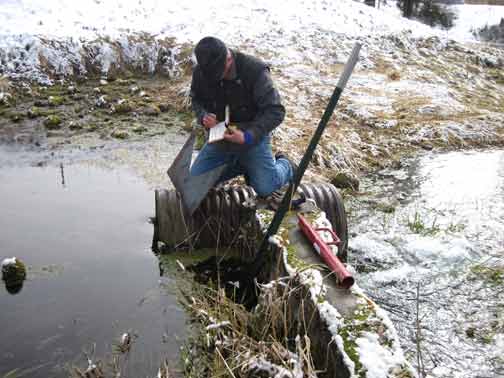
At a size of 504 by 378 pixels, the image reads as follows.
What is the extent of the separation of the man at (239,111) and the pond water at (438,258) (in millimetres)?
1223

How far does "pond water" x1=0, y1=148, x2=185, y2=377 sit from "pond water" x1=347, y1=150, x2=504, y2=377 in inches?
67.9

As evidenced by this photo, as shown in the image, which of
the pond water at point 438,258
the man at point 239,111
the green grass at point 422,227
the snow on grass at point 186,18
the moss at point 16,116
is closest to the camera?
the pond water at point 438,258

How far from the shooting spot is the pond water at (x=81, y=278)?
3.12 meters

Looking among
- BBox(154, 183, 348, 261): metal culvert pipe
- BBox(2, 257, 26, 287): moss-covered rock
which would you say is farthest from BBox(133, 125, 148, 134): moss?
BBox(2, 257, 26, 287): moss-covered rock

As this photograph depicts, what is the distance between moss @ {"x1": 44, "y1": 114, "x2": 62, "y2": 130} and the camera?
7848 millimetres

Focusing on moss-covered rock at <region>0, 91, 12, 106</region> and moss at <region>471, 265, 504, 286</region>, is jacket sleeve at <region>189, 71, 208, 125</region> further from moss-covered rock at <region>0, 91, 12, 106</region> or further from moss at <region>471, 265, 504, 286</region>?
moss-covered rock at <region>0, 91, 12, 106</region>

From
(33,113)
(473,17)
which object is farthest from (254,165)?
(473,17)

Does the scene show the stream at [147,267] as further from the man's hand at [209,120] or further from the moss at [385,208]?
the man's hand at [209,120]

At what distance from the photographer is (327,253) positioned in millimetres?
2984

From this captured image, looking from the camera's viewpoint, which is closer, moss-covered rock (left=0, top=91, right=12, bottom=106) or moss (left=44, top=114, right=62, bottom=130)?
moss (left=44, top=114, right=62, bottom=130)

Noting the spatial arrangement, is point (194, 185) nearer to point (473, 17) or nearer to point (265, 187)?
point (265, 187)

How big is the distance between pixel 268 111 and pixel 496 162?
17.0 feet

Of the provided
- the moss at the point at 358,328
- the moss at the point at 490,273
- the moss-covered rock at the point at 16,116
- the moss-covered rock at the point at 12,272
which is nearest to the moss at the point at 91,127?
the moss-covered rock at the point at 16,116

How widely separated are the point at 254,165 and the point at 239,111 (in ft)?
1.62
